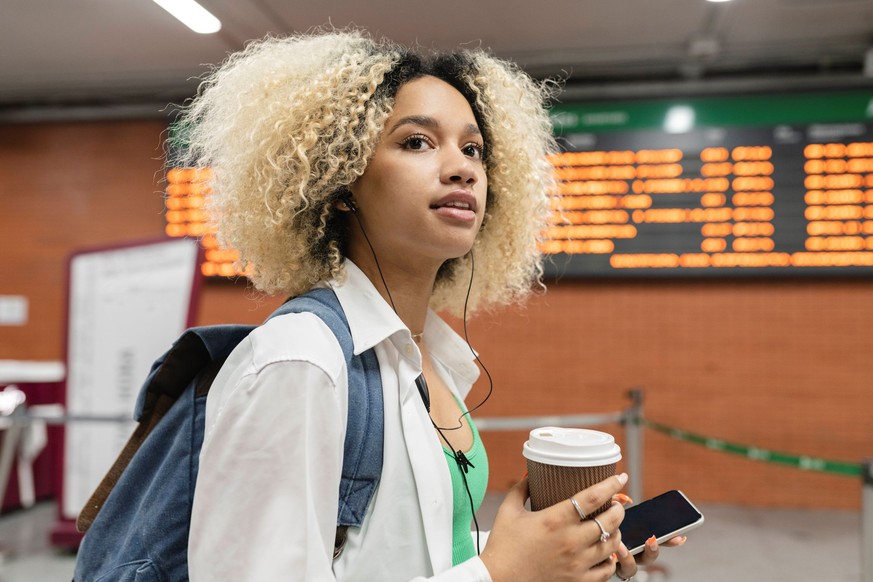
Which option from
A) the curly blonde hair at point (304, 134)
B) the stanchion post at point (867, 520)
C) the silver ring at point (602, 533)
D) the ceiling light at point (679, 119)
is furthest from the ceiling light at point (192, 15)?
the stanchion post at point (867, 520)

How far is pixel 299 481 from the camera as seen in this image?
84 centimetres

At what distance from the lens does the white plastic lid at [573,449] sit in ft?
3.17

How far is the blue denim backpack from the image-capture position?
3.07 ft

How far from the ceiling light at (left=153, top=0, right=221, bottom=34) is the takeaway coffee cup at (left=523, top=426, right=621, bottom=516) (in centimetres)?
339

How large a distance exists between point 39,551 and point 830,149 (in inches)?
226

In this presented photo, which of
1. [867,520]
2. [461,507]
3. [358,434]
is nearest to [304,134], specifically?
[358,434]

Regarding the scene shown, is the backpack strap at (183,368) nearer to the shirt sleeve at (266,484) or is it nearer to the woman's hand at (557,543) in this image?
the shirt sleeve at (266,484)

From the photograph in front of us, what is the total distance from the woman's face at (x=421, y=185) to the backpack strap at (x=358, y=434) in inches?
9.9

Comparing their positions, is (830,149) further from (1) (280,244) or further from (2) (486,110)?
(1) (280,244)

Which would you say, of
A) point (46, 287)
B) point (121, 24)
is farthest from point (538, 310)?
point (46, 287)

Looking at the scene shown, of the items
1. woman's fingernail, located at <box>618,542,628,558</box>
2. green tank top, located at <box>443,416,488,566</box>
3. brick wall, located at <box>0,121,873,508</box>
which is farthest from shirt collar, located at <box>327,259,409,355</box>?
brick wall, located at <box>0,121,873,508</box>

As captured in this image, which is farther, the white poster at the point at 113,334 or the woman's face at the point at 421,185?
the white poster at the point at 113,334

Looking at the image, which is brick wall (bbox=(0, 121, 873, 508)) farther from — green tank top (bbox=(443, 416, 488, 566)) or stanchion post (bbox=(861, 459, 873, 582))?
green tank top (bbox=(443, 416, 488, 566))

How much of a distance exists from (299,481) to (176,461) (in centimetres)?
25
